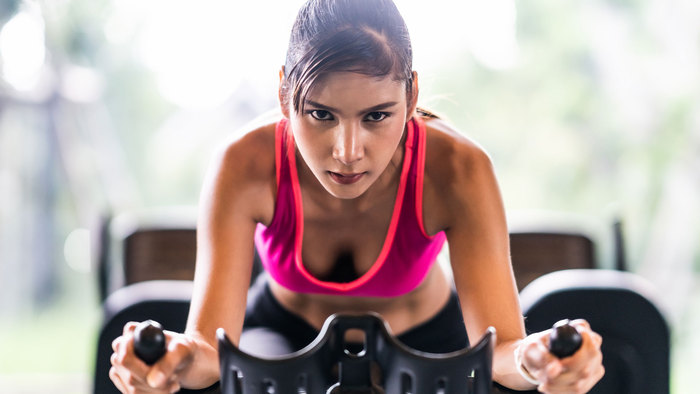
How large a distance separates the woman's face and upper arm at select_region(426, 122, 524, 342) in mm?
125

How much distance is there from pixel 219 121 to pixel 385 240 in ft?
4.23

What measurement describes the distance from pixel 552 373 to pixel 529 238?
36.9 inches

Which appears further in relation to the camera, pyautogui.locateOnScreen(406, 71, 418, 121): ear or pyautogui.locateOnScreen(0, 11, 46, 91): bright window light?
pyautogui.locateOnScreen(0, 11, 46, 91): bright window light

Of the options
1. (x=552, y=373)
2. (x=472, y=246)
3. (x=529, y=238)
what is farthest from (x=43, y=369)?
(x=552, y=373)

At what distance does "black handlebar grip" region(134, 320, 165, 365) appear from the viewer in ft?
1.65

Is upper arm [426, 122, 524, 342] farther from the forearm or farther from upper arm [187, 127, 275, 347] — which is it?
upper arm [187, 127, 275, 347]

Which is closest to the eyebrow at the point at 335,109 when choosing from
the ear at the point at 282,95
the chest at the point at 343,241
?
the ear at the point at 282,95

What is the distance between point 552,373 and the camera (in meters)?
0.55

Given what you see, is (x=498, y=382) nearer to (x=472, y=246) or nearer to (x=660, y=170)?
(x=472, y=246)

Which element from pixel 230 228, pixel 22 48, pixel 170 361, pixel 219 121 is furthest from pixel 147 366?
pixel 22 48

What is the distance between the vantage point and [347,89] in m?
0.66

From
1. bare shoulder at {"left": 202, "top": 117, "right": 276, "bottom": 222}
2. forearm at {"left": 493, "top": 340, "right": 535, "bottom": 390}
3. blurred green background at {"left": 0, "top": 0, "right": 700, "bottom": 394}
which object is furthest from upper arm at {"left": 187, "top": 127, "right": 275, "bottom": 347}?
blurred green background at {"left": 0, "top": 0, "right": 700, "bottom": 394}

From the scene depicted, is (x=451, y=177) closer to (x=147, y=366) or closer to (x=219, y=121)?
(x=147, y=366)

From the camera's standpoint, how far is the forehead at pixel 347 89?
66 centimetres
